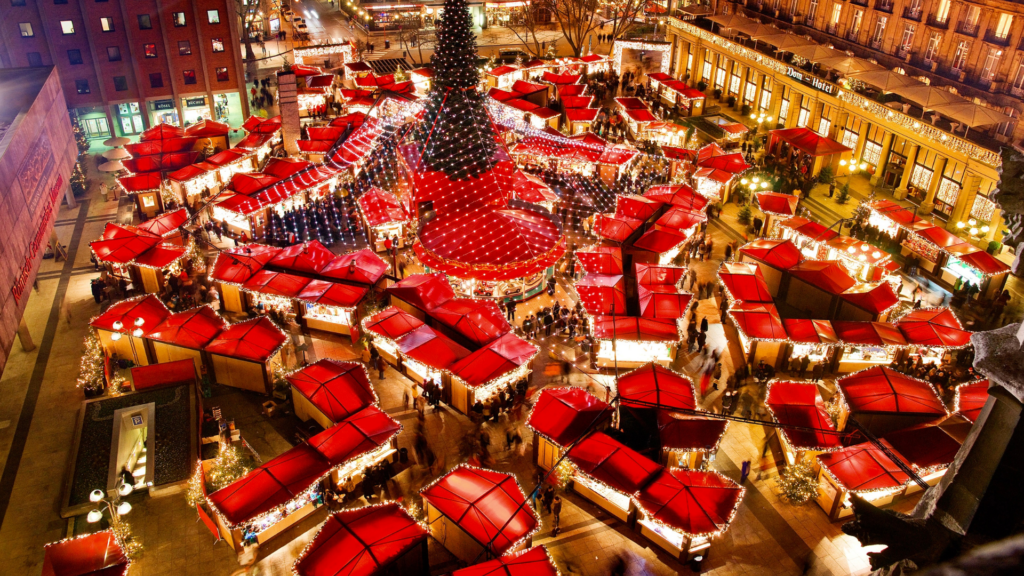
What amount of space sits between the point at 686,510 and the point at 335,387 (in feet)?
36.3

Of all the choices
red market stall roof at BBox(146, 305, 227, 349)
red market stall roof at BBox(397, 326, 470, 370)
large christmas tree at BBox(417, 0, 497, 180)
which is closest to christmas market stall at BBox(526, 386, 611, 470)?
red market stall roof at BBox(397, 326, 470, 370)

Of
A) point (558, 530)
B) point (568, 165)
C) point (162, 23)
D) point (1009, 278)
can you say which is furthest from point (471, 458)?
point (162, 23)

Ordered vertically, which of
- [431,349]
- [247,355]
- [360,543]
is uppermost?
[431,349]

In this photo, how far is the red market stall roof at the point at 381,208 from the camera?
106 feet

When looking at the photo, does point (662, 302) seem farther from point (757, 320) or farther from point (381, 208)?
point (381, 208)

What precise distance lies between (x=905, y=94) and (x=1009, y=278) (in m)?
10.7

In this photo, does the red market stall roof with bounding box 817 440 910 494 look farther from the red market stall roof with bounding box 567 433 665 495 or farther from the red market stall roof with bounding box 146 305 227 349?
the red market stall roof with bounding box 146 305 227 349

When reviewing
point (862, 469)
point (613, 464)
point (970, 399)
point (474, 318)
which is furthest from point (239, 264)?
point (970, 399)

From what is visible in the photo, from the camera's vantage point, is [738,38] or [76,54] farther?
[738,38]

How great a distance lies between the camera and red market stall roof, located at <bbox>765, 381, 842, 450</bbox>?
66.1ft

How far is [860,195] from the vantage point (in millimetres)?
38594

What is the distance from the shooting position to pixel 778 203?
33.4 metres

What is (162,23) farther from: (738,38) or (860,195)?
(860,195)

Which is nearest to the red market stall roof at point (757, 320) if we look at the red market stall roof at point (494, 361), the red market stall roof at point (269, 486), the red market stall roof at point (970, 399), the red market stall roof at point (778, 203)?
the red market stall roof at point (970, 399)
